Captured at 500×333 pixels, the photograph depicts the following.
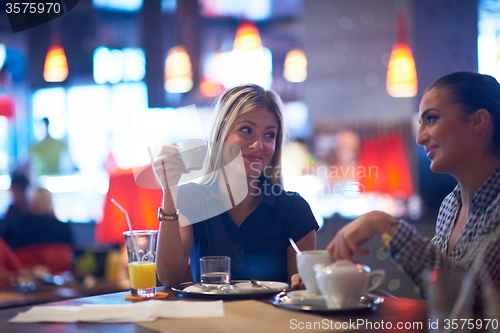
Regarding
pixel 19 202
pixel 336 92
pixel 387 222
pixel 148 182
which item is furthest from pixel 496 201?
pixel 336 92

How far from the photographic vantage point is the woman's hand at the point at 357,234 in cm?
124

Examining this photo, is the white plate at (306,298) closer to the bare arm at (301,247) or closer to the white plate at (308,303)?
the white plate at (308,303)

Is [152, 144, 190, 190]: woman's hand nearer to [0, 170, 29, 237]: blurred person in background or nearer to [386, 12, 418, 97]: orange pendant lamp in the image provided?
[0, 170, 29, 237]: blurred person in background

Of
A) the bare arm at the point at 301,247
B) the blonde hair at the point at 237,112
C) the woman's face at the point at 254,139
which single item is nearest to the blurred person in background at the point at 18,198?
the blonde hair at the point at 237,112

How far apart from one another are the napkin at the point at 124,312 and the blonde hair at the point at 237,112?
0.82 m

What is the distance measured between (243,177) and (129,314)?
35.1 inches

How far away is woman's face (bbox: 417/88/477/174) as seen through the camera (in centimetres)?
147

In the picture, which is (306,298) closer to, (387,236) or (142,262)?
(387,236)

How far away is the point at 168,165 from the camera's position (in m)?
1.69

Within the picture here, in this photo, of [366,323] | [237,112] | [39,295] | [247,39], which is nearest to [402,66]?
[247,39]

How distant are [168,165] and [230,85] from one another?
222 cm

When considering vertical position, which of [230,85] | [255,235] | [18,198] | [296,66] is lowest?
[18,198]

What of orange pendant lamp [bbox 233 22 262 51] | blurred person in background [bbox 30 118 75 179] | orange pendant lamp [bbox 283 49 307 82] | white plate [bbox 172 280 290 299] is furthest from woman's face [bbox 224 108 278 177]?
orange pendant lamp [bbox 283 49 307 82]

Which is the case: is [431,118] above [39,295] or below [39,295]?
above
